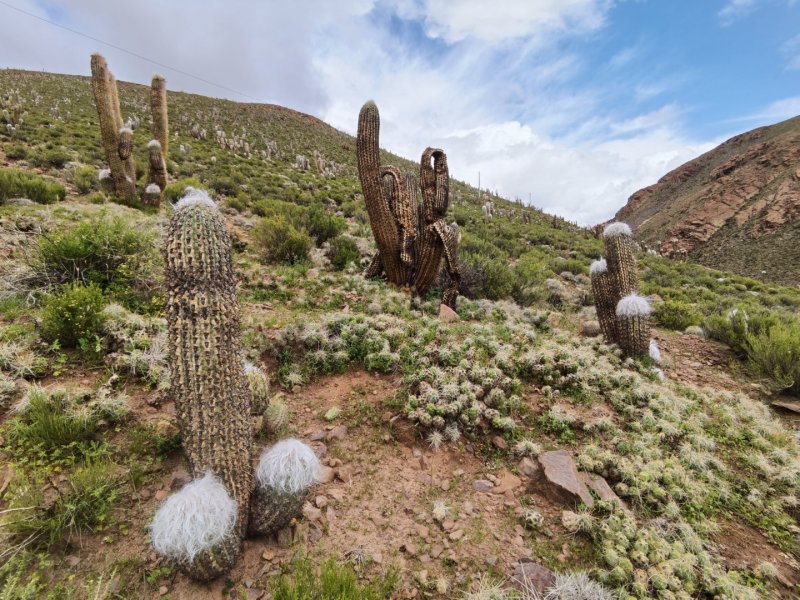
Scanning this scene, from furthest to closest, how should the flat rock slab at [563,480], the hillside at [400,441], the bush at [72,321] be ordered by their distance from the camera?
the bush at [72,321] → the flat rock slab at [563,480] → the hillside at [400,441]

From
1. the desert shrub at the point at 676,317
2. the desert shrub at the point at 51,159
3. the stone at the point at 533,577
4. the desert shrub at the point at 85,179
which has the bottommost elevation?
the stone at the point at 533,577

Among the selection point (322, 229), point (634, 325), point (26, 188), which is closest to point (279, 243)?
point (322, 229)

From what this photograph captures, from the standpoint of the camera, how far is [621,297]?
233 inches

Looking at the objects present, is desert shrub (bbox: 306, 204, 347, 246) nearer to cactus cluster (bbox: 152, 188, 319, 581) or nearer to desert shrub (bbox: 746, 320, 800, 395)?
cactus cluster (bbox: 152, 188, 319, 581)

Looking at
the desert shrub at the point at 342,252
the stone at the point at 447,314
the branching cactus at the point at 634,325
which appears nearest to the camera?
the branching cactus at the point at 634,325

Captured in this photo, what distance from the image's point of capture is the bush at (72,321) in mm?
3807

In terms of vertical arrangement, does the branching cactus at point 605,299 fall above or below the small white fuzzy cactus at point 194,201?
below

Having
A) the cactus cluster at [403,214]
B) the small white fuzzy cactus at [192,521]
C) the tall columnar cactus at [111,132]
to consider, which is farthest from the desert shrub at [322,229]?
the small white fuzzy cactus at [192,521]

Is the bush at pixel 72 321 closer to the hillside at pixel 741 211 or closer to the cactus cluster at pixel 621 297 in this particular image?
the cactus cluster at pixel 621 297

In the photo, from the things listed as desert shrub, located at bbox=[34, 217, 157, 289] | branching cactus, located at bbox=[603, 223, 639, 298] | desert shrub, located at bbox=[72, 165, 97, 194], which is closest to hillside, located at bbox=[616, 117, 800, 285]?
branching cactus, located at bbox=[603, 223, 639, 298]

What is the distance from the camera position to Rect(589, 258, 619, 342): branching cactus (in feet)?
19.6

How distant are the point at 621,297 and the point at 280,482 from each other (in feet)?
18.9

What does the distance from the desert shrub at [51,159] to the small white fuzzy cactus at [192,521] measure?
1628cm

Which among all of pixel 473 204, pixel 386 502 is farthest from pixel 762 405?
pixel 473 204
